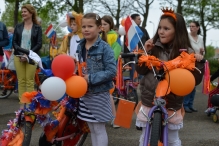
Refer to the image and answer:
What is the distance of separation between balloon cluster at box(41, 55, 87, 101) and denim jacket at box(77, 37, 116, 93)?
16 cm

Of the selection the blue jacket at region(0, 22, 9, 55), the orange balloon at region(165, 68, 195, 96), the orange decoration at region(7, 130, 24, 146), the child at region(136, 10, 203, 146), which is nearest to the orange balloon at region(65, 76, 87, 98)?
the child at region(136, 10, 203, 146)

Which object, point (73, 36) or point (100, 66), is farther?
point (73, 36)

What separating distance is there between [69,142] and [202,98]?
590 centimetres

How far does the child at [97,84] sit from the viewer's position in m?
3.26

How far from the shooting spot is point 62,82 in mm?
2990

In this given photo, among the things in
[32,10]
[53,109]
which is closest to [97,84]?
[53,109]

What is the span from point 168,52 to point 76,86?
0.86 metres

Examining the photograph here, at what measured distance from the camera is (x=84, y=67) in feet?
11.0

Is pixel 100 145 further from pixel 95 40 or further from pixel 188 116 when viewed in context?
pixel 188 116

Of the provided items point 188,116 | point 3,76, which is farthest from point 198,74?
point 3,76

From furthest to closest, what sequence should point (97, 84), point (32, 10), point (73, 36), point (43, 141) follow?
point (32, 10), point (73, 36), point (43, 141), point (97, 84)

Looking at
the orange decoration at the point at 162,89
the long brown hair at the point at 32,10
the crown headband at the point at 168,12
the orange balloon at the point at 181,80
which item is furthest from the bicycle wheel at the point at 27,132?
the long brown hair at the point at 32,10

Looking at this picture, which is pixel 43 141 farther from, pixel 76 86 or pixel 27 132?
pixel 76 86

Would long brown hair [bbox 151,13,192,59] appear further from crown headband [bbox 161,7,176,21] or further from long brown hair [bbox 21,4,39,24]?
long brown hair [bbox 21,4,39,24]
